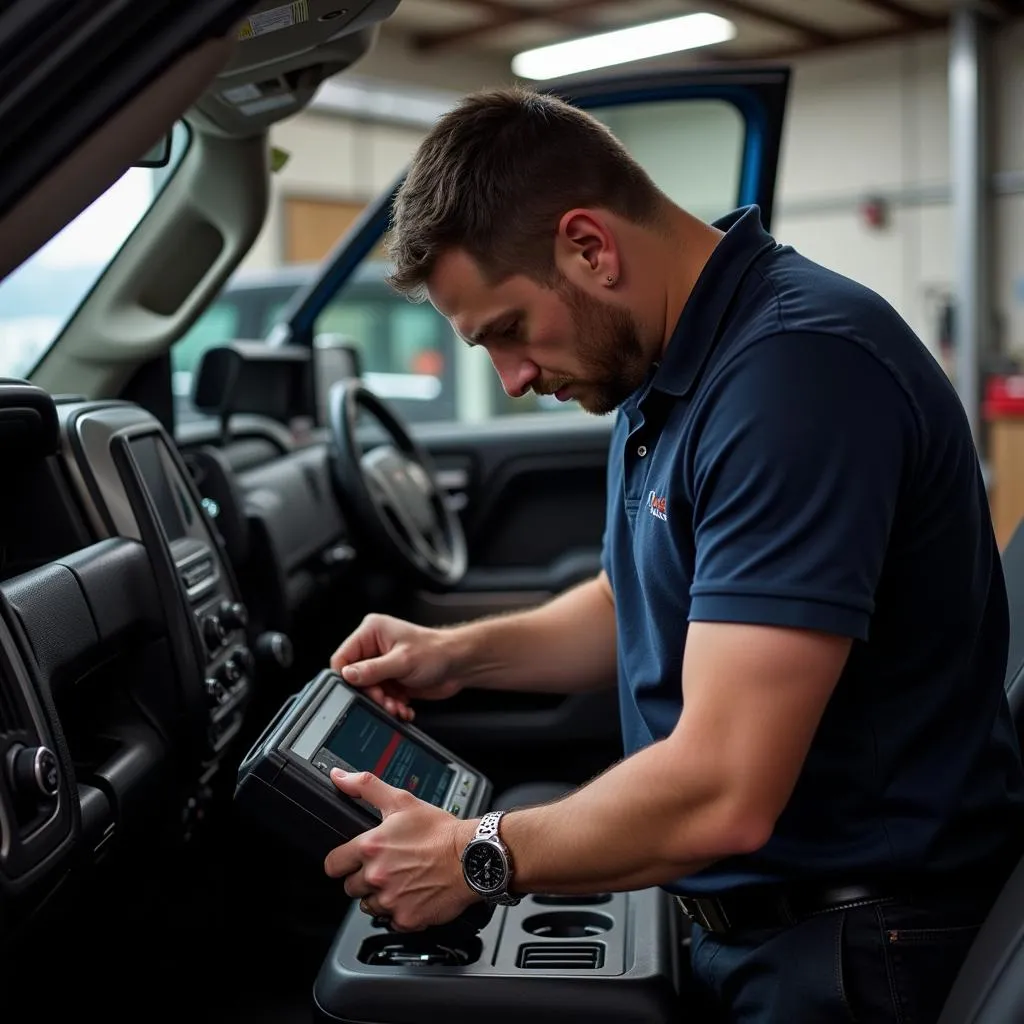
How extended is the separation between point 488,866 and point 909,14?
8623 millimetres

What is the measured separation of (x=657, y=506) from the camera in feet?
3.84

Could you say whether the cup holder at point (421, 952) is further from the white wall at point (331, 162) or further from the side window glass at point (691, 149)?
the side window glass at point (691, 149)

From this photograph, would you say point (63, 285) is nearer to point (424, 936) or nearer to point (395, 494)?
point (395, 494)

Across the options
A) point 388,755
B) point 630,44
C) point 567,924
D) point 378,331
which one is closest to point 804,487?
point 388,755

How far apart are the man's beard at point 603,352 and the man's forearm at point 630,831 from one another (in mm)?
362

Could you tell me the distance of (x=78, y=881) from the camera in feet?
4.27

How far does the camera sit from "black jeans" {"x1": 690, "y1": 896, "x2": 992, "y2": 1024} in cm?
115

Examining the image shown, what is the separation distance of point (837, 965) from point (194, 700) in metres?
0.82

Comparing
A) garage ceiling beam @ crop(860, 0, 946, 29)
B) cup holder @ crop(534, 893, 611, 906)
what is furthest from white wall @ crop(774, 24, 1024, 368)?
cup holder @ crop(534, 893, 611, 906)

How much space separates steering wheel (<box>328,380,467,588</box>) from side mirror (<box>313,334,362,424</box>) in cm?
19

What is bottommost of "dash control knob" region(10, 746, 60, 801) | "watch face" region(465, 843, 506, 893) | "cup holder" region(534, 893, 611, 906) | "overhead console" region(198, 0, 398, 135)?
"cup holder" region(534, 893, 611, 906)

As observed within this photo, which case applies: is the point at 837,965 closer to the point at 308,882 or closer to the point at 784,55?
the point at 308,882

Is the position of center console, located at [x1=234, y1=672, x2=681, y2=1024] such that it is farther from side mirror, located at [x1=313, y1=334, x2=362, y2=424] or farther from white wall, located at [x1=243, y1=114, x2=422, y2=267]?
white wall, located at [x1=243, y1=114, x2=422, y2=267]

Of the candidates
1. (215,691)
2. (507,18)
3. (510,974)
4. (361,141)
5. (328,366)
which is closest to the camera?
(510,974)
